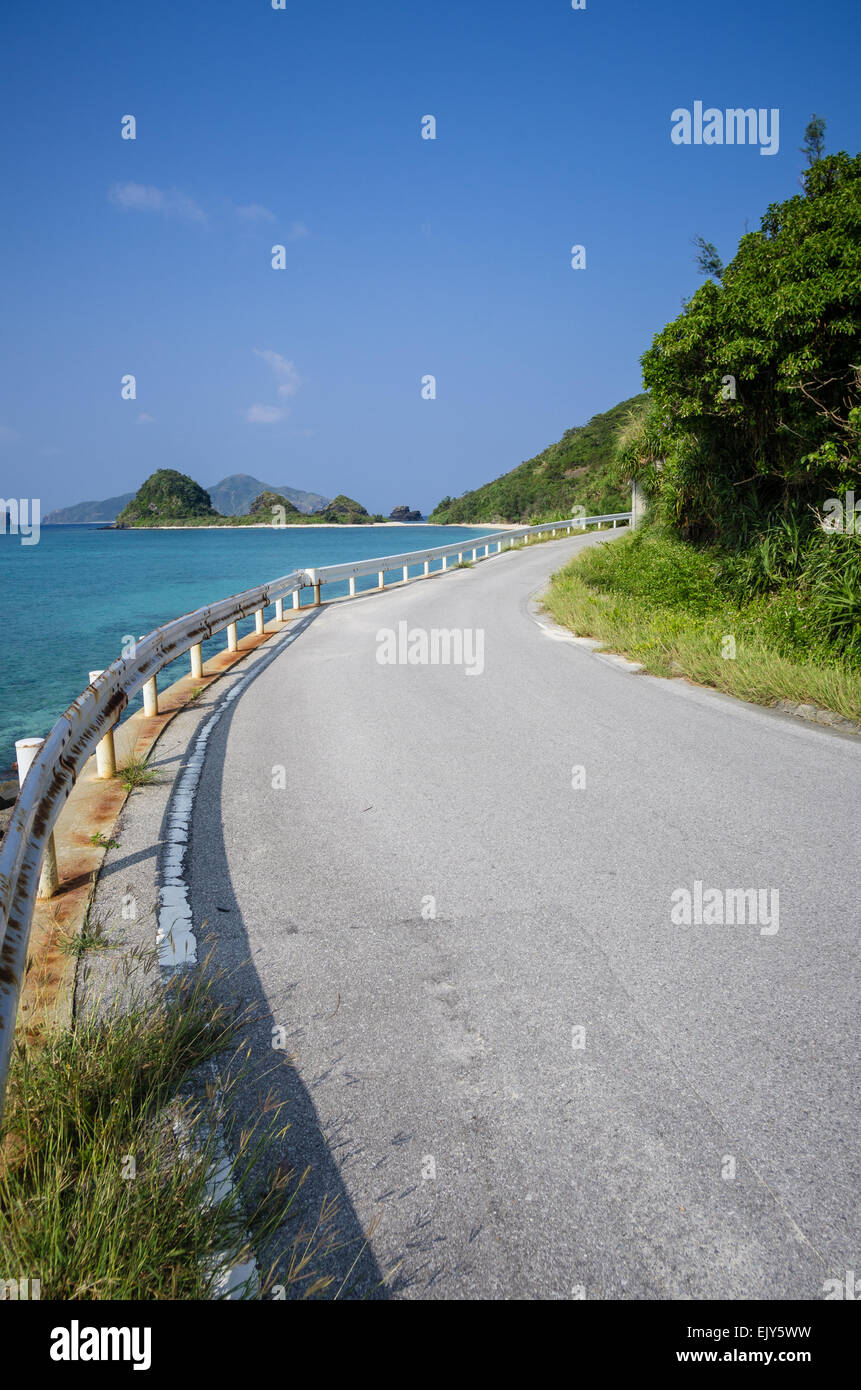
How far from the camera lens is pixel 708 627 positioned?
12641mm

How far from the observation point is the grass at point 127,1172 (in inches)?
76.7

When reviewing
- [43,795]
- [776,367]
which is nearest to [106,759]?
[43,795]

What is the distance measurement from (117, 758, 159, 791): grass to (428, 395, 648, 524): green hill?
52.6 m

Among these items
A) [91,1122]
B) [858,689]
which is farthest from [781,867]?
[858,689]

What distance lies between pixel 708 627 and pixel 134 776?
942 cm

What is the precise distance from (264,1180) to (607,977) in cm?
181

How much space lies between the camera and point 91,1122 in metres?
2.50

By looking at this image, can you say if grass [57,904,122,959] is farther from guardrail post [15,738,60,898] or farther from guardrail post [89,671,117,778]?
guardrail post [89,671,117,778]

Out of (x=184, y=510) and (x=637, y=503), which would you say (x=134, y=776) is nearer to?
(x=637, y=503)

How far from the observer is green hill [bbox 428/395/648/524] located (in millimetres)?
63625

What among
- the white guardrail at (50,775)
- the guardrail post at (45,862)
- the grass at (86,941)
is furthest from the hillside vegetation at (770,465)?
the guardrail post at (45,862)

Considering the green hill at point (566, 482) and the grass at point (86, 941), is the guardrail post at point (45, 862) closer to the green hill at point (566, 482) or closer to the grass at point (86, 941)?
the grass at point (86, 941)

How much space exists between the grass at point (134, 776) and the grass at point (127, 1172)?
356cm

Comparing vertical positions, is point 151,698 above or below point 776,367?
below
